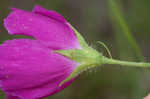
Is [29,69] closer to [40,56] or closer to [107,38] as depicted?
[40,56]

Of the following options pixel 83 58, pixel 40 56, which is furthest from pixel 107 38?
pixel 40 56

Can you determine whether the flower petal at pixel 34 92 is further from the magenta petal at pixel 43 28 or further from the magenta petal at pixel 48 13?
the magenta petal at pixel 48 13

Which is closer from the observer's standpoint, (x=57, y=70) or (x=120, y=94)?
(x=57, y=70)

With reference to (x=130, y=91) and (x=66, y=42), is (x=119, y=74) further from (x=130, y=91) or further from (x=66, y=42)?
(x=66, y=42)

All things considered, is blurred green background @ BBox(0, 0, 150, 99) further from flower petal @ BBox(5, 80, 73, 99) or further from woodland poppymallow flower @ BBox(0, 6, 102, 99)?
flower petal @ BBox(5, 80, 73, 99)

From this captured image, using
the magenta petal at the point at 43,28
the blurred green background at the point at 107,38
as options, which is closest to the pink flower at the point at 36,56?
the magenta petal at the point at 43,28

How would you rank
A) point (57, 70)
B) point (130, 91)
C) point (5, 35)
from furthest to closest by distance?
1. point (5, 35)
2. point (130, 91)
3. point (57, 70)

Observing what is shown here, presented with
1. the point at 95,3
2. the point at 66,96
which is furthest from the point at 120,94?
the point at 95,3
